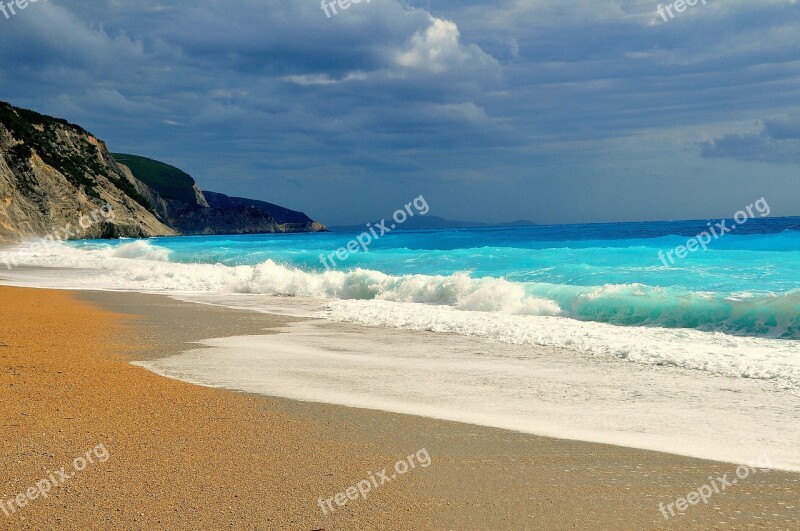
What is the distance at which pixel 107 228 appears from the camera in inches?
3374

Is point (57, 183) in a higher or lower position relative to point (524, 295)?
higher

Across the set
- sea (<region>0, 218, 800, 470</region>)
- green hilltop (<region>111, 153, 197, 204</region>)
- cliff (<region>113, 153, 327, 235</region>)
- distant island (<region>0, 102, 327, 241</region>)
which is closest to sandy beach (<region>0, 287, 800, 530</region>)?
sea (<region>0, 218, 800, 470</region>)

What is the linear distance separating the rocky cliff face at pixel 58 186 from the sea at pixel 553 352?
5576 centimetres

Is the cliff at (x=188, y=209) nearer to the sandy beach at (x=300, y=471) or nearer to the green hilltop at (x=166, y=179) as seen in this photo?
the green hilltop at (x=166, y=179)

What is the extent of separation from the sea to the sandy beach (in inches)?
21.2

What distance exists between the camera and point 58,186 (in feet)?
249

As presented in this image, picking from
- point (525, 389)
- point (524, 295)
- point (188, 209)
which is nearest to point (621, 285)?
point (524, 295)

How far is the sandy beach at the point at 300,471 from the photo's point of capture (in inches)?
150

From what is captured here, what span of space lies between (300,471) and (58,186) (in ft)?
269

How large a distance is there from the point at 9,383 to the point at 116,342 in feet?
11.5

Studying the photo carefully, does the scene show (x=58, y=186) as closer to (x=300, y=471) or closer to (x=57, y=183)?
(x=57, y=183)

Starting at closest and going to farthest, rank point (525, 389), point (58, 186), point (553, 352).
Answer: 1. point (525, 389)
2. point (553, 352)
3. point (58, 186)

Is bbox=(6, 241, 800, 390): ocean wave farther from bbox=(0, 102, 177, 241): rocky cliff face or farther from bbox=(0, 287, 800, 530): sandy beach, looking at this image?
bbox=(0, 102, 177, 241): rocky cliff face

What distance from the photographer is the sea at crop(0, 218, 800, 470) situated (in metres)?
6.09
